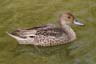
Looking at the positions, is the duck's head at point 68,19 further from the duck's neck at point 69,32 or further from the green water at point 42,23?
the green water at point 42,23

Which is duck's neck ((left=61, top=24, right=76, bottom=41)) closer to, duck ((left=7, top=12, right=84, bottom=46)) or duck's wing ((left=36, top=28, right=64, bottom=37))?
duck ((left=7, top=12, right=84, bottom=46))

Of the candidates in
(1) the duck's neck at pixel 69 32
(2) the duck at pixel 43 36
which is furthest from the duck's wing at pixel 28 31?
(1) the duck's neck at pixel 69 32

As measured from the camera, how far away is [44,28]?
33.9 ft

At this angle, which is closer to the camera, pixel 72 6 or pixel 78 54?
pixel 78 54

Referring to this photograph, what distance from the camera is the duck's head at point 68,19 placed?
10711mm

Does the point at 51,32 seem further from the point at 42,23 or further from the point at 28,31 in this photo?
the point at 42,23

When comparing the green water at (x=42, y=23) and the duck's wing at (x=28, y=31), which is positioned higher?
the duck's wing at (x=28, y=31)

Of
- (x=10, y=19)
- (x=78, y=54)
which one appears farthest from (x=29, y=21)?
(x=78, y=54)

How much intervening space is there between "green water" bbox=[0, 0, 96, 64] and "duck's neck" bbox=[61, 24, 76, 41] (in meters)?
0.13

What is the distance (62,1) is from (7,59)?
3260mm

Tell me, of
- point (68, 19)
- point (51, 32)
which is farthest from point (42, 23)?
point (51, 32)

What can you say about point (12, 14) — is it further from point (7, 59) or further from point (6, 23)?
point (7, 59)

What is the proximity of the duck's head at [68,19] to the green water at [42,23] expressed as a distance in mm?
247

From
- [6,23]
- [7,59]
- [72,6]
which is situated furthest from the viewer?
[72,6]
